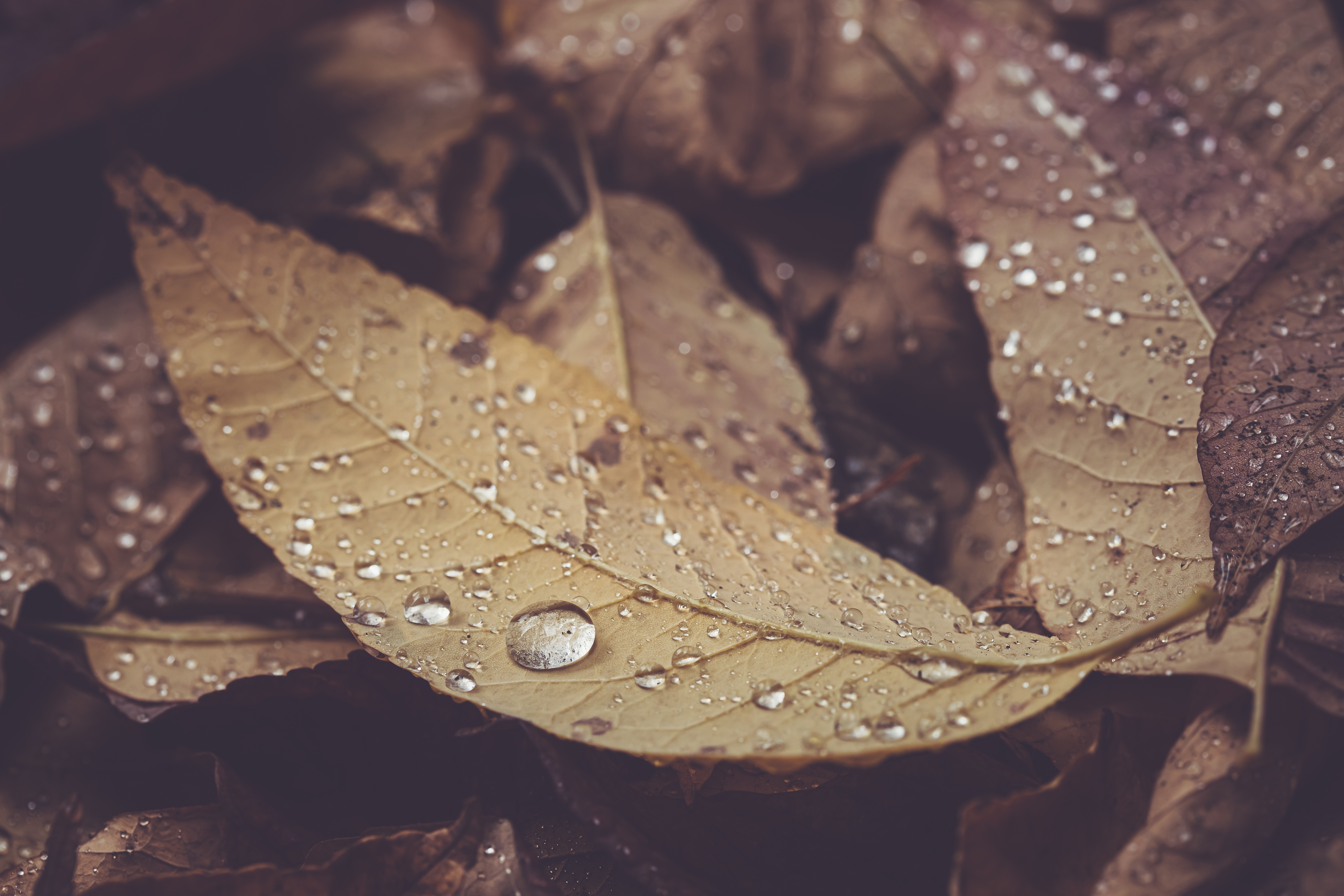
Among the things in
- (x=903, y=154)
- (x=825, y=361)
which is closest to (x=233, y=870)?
(x=825, y=361)

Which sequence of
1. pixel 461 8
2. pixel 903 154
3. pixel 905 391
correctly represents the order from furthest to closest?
pixel 461 8, pixel 903 154, pixel 905 391

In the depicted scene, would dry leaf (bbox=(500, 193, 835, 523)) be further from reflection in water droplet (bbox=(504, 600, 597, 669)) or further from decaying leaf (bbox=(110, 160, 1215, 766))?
reflection in water droplet (bbox=(504, 600, 597, 669))

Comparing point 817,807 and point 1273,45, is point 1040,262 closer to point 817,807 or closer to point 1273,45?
point 1273,45

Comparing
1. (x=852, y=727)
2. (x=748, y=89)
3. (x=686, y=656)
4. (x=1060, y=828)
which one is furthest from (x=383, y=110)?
(x=1060, y=828)

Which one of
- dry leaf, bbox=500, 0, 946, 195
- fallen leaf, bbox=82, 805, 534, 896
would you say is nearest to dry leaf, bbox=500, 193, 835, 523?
dry leaf, bbox=500, 0, 946, 195

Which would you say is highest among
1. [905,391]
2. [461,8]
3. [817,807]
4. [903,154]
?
[461,8]

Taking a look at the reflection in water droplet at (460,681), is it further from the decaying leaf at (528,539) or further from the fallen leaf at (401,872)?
the fallen leaf at (401,872)

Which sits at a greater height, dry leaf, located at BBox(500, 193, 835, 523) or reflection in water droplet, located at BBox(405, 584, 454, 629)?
dry leaf, located at BBox(500, 193, 835, 523)

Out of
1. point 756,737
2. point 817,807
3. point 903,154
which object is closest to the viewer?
point 756,737
